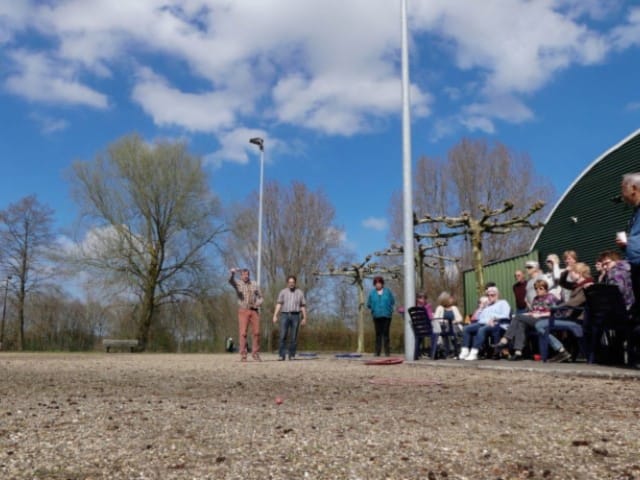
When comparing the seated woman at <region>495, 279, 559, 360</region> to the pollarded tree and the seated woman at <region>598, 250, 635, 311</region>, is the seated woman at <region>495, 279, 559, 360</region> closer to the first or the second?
the seated woman at <region>598, 250, 635, 311</region>

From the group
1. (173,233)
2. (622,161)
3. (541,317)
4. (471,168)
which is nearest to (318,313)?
(173,233)

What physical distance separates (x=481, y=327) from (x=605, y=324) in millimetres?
2771

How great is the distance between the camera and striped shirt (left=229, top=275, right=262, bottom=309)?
11539 millimetres

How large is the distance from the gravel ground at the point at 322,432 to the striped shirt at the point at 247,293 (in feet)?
19.8

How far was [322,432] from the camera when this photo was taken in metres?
3.13

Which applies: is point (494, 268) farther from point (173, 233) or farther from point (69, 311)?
point (69, 311)

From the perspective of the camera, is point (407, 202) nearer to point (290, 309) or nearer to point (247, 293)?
point (290, 309)

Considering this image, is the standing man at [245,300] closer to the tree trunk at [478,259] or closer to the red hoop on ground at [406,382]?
the red hoop on ground at [406,382]

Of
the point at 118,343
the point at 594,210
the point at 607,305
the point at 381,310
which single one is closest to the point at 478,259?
the point at 594,210

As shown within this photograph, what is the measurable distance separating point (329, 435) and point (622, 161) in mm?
12559

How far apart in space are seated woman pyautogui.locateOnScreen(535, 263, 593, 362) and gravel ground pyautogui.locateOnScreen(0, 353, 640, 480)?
2.98 m

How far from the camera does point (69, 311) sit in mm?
33312

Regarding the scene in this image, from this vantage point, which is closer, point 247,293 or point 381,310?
point 247,293

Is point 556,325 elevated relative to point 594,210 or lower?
lower
